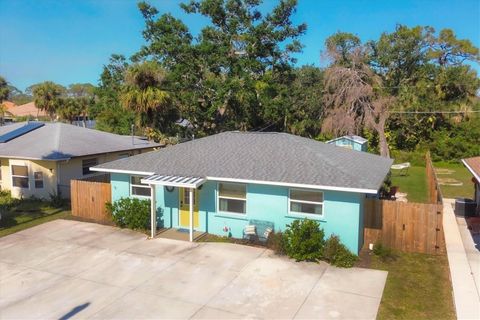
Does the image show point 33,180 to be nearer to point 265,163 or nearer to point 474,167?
point 265,163

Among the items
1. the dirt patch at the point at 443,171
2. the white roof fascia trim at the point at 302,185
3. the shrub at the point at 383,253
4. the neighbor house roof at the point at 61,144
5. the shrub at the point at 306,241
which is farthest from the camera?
the dirt patch at the point at 443,171

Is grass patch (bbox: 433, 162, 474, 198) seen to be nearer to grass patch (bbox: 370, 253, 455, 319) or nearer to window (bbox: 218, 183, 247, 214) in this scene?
grass patch (bbox: 370, 253, 455, 319)

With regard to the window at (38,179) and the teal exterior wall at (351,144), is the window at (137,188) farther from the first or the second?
the teal exterior wall at (351,144)

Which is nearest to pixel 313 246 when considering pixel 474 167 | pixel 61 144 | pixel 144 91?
pixel 474 167

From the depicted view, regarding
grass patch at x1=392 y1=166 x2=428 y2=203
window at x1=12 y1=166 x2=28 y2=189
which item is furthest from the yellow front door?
grass patch at x1=392 y1=166 x2=428 y2=203

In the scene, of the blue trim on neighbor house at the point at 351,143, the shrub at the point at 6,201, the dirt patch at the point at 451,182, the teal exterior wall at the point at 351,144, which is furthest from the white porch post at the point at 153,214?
the dirt patch at the point at 451,182
